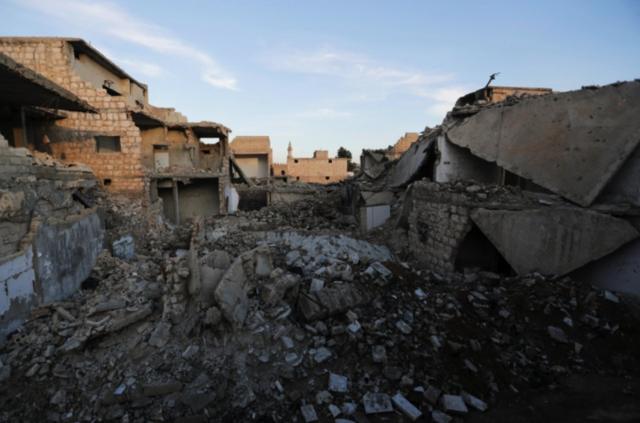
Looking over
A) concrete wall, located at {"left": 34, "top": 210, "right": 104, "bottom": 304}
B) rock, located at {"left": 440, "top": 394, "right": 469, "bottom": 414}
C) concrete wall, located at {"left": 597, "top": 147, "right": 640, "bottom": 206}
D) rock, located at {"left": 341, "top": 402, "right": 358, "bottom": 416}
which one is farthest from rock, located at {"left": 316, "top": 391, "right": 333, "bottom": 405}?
concrete wall, located at {"left": 597, "top": 147, "right": 640, "bottom": 206}

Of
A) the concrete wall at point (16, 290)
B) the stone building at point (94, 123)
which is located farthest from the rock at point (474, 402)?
the stone building at point (94, 123)

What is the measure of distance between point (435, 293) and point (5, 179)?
6.54 metres

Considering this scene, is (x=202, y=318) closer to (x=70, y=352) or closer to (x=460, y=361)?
(x=70, y=352)

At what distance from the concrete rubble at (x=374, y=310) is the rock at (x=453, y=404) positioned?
0.09 feet

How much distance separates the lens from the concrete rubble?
3.17 meters

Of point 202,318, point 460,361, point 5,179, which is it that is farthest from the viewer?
point 5,179

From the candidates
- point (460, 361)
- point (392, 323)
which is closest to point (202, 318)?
point (392, 323)

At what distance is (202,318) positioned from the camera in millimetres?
3854

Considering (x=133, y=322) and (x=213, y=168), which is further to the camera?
(x=213, y=168)

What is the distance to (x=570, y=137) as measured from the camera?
16.2 ft

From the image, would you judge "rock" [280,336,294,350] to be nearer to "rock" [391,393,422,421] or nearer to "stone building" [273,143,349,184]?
"rock" [391,393,422,421]

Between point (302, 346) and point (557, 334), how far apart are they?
11.1ft

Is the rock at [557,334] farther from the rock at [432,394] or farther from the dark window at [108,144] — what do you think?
the dark window at [108,144]

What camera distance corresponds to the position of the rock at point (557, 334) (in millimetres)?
3881
